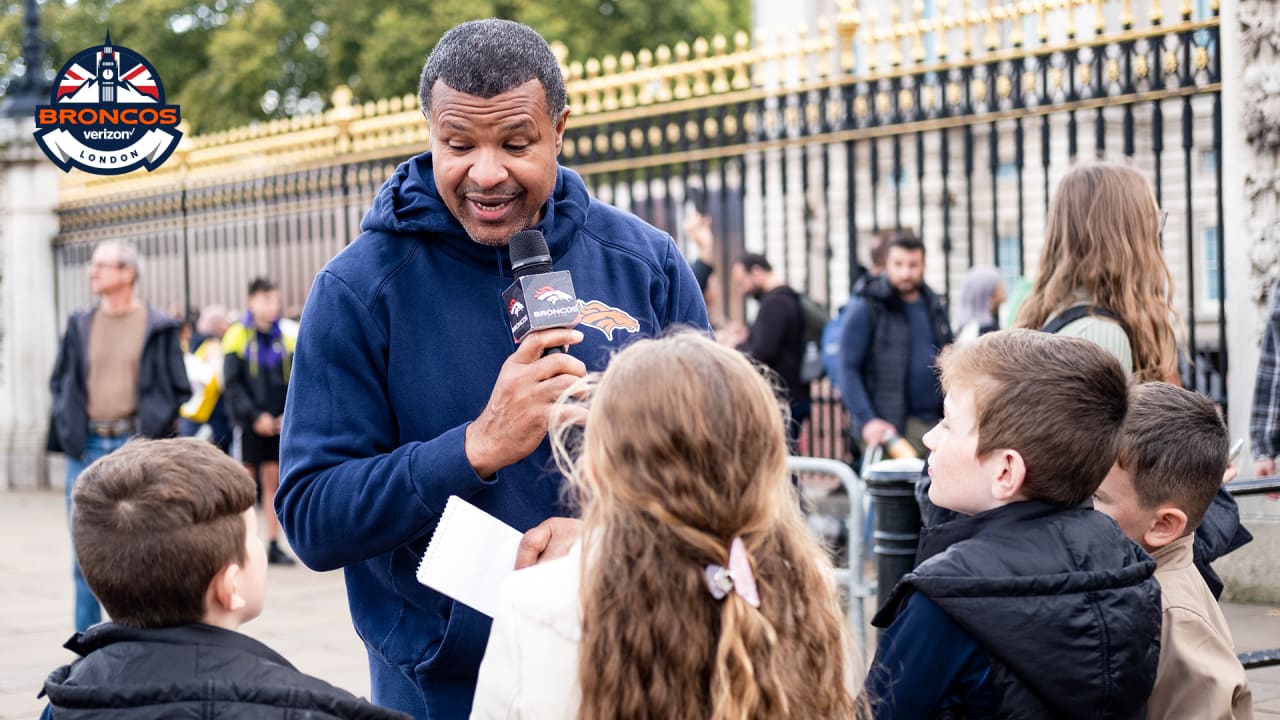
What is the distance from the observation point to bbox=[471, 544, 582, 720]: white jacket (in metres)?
2.01

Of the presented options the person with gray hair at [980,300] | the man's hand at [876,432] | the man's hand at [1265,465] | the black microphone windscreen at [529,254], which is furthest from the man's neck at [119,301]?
the black microphone windscreen at [529,254]

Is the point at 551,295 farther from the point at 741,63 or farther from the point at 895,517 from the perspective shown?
the point at 741,63

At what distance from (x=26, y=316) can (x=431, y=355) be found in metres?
13.4

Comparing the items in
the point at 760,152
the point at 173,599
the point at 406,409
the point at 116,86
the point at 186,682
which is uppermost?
the point at 760,152

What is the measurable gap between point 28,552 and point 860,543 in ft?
23.3

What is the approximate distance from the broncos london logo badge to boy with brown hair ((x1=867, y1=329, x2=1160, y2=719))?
566mm

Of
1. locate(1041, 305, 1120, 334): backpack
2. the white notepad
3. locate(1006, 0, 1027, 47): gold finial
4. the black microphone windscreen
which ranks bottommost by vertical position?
the white notepad

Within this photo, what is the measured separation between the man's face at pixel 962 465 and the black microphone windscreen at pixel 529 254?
725 mm

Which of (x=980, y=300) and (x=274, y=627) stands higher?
(x=980, y=300)

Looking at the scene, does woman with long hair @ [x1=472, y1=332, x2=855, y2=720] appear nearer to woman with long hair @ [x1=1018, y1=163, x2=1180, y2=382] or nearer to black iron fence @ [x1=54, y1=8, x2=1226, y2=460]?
woman with long hair @ [x1=1018, y1=163, x2=1180, y2=382]

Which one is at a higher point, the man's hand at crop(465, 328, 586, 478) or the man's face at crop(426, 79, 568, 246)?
the man's face at crop(426, 79, 568, 246)

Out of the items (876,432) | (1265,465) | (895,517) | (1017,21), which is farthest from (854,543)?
(1017,21)

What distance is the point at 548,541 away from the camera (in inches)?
92.8

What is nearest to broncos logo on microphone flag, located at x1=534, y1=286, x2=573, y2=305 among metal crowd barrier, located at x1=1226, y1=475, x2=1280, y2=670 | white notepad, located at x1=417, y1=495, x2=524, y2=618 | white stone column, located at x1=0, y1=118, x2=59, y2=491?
white notepad, located at x1=417, y1=495, x2=524, y2=618
